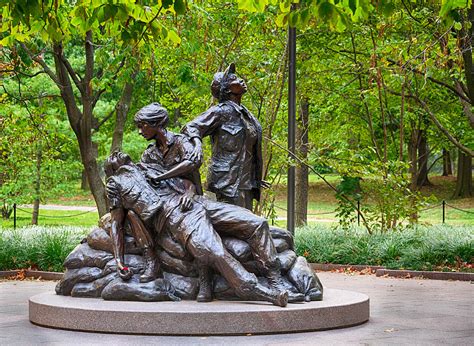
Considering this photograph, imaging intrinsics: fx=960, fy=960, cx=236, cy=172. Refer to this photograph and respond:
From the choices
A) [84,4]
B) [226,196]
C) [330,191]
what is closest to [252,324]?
[226,196]

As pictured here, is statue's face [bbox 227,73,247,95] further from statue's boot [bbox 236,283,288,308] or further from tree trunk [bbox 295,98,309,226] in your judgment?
tree trunk [bbox 295,98,309,226]

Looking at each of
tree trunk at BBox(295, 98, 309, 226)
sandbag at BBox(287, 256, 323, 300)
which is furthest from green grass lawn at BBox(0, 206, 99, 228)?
sandbag at BBox(287, 256, 323, 300)

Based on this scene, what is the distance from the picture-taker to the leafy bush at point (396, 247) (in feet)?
53.2

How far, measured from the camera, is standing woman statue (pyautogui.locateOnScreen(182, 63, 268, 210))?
10.9 m

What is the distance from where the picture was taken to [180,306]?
9.24 meters

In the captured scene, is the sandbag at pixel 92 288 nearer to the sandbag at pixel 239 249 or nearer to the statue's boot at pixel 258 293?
the sandbag at pixel 239 249

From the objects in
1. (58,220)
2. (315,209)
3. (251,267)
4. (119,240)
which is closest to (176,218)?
(119,240)

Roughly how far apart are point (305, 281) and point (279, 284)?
29cm

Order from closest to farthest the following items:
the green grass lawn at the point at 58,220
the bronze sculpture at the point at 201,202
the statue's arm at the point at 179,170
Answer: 1. the bronze sculpture at the point at 201,202
2. the statue's arm at the point at 179,170
3. the green grass lawn at the point at 58,220

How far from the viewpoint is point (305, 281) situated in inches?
391

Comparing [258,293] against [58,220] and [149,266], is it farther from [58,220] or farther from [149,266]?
[58,220]

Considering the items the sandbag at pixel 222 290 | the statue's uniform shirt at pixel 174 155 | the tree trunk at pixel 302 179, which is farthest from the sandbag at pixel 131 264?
the tree trunk at pixel 302 179

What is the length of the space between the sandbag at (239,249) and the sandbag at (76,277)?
1402 mm

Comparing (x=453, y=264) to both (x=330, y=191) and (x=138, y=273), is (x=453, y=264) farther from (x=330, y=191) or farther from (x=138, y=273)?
(x=330, y=191)
